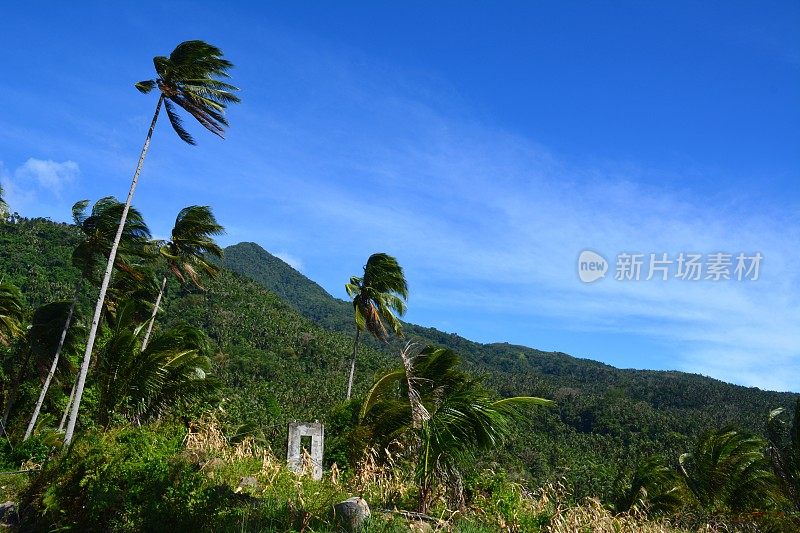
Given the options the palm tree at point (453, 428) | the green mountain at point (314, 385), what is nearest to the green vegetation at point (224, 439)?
the palm tree at point (453, 428)

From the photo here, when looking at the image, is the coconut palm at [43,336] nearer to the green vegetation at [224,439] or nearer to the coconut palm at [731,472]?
the green vegetation at [224,439]

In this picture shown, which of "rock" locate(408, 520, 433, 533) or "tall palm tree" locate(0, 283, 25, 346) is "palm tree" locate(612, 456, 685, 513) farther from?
"tall palm tree" locate(0, 283, 25, 346)

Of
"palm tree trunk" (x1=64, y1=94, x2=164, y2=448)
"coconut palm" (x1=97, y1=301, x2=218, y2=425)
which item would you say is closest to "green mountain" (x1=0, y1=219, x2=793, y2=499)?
"coconut palm" (x1=97, y1=301, x2=218, y2=425)

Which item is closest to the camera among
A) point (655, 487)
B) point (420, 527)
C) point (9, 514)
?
point (420, 527)

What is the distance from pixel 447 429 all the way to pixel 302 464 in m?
3.89

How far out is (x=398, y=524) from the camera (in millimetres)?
6566

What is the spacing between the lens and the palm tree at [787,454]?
1530cm

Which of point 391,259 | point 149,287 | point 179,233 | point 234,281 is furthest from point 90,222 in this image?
point 234,281

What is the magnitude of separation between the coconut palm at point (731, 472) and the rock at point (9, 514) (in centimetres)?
1773

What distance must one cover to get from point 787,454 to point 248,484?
1550 cm

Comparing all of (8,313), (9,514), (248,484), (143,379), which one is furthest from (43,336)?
(248,484)

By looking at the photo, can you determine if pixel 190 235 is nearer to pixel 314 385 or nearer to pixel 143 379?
pixel 143 379

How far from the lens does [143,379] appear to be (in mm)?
14406

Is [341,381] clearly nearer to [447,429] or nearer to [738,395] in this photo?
[447,429]
